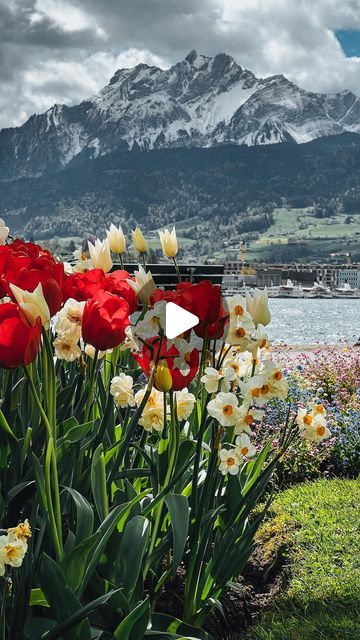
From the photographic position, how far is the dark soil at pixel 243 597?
2.58 metres

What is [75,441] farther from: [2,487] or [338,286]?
[338,286]

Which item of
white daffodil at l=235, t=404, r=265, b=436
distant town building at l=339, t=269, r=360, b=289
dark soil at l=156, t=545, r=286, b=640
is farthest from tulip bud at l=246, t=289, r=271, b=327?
distant town building at l=339, t=269, r=360, b=289

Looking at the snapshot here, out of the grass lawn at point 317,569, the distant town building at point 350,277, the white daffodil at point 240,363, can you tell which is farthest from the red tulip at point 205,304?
the distant town building at point 350,277

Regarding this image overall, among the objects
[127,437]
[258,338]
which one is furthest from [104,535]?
[258,338]

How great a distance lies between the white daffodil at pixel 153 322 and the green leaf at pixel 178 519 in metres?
0.47

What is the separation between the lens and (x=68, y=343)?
2.16m

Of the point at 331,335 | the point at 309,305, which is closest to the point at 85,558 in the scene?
the point at 331,335

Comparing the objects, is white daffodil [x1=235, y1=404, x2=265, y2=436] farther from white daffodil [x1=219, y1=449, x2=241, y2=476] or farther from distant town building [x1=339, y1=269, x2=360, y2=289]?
distant town building [x1=339, y1=269, x2=360, y2=289]

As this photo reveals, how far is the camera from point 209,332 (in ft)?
6.66

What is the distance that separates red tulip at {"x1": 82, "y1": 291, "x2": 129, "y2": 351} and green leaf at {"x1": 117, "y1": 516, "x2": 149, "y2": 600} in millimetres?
507

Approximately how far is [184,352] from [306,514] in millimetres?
1896

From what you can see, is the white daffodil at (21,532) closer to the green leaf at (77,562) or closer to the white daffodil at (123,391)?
the green leaf at (77,562)

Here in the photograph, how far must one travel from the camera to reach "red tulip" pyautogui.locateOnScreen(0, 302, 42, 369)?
1637mm

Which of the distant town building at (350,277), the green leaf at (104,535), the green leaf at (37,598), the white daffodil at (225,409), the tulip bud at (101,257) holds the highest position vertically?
the tulip bud at (101,257)
